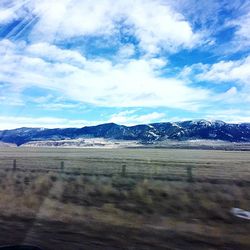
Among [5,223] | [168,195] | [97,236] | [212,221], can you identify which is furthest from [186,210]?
[5,223]

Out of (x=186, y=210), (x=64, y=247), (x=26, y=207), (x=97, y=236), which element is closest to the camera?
(x=64, y=247)

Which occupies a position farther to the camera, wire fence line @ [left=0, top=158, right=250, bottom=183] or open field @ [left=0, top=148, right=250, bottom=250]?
wire fence line @ [left=0, top=158, right=250, bottom=183]

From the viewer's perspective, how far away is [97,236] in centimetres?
1101

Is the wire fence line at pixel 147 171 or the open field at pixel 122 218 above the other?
the wire fence line at pixel 147 171

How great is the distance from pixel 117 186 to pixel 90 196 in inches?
143

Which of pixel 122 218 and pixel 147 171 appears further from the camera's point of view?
pixel 147 171

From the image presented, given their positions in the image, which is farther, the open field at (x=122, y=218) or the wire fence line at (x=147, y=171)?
the wire fence line at (x=147, y=171)

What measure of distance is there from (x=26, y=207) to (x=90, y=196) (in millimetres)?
3695

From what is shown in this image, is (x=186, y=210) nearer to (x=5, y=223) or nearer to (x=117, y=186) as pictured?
(x=5, y=223)

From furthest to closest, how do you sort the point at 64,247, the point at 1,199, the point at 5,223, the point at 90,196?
the point at 90,196 < the point at 1,199 < the point at 5,223 < the point at 64,247

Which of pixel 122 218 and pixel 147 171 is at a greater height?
pixel 147 171

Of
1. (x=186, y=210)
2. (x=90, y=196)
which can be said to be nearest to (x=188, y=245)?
(x=186, y=210)

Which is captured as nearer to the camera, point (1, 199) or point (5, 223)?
point (5, 223)

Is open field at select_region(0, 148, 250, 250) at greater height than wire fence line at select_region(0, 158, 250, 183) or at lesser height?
lesser
